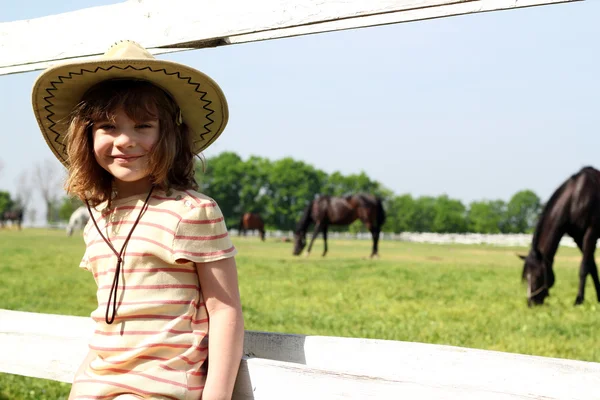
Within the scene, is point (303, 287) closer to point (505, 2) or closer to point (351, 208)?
point (505, 2)

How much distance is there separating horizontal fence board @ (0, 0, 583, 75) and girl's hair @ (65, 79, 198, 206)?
46cm

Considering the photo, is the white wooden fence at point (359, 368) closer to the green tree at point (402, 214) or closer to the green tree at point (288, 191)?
the green tree at point (288, 191)

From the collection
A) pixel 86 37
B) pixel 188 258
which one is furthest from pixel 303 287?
pixel 188 258

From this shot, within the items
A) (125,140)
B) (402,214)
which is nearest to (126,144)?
(125,140)

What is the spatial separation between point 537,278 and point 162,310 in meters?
8.10

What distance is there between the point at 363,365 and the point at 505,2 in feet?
4.22

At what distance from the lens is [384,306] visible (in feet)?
27.0

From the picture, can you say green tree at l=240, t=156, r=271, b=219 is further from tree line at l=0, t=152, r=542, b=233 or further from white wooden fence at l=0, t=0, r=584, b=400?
white wooden fence at l=0, t=0, r=584, b=400

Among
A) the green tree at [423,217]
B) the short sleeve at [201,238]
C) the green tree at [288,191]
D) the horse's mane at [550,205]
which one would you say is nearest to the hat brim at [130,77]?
the short sleeve at [201,238]

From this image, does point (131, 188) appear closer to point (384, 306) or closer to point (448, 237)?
point (384, 306)

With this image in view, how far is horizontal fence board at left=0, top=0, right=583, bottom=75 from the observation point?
2039 mm

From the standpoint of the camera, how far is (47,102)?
2.14m

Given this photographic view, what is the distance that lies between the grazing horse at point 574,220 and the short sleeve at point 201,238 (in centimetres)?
822

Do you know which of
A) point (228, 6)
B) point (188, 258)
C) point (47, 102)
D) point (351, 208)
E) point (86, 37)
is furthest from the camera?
point (351, 208)
